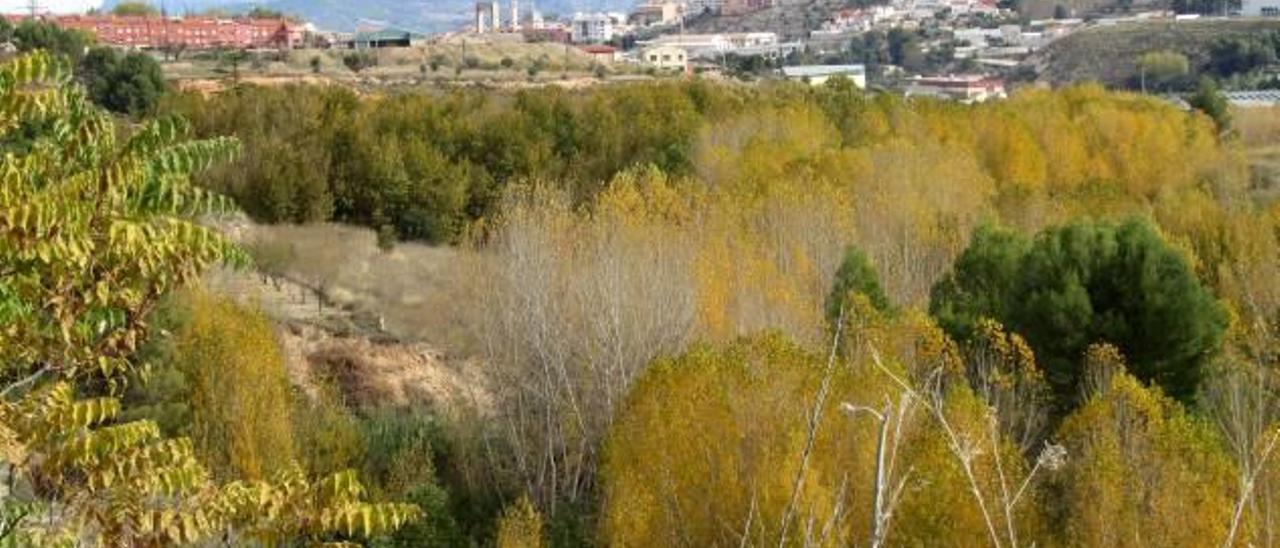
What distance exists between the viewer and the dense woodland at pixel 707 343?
13.7 ft

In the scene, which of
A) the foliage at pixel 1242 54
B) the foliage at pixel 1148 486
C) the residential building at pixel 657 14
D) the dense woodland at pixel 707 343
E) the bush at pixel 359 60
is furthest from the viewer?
the residential building at pixel 657 14

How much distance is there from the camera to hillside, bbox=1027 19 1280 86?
76000mm

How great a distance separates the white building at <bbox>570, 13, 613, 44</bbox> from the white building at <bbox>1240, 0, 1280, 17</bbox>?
59092 mm

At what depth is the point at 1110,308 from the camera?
16.0 m

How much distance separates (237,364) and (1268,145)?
36.6 m

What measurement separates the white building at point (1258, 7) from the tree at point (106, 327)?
99.8 meters

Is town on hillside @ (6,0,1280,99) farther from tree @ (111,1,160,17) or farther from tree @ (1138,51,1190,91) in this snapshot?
tree @ (111,1,160,17)

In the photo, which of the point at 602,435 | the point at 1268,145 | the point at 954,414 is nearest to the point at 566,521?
the point at 602,435

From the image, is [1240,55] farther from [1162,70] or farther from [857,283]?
[857,283]

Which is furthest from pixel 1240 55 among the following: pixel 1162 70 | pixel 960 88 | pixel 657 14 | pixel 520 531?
pixel 657 14

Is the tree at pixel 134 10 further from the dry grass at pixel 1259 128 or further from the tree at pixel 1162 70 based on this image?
the dry grass at pixel 1259 128

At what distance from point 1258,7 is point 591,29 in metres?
68.1

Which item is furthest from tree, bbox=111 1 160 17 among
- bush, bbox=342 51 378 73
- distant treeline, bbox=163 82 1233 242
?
distant treeline, bbox=163 82 1233 242

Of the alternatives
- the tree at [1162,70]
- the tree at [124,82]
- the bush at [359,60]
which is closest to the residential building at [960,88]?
the tree at [1162,70]
